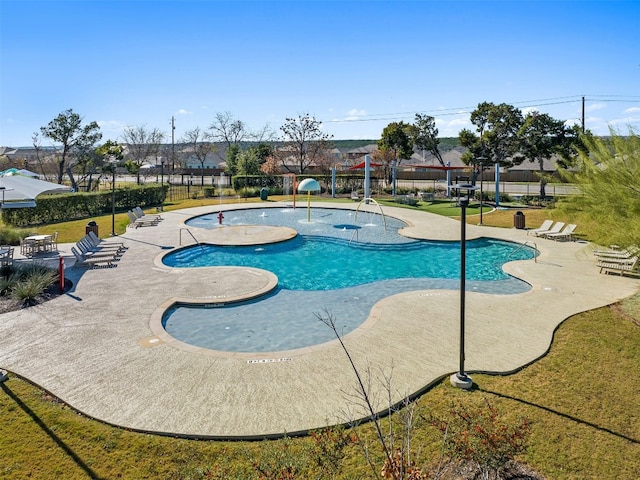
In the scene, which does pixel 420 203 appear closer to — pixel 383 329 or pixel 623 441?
pixel 383 329

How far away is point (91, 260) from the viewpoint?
15.4 m

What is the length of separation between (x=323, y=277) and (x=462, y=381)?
28.1 feet

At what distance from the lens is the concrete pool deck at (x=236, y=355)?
6.76 meters

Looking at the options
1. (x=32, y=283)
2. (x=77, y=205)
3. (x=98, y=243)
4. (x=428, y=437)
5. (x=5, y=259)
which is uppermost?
(x=77, y=205)

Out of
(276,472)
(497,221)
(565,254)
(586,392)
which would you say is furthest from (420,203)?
(276,472)

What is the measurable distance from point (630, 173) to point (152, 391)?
8820 millimetres

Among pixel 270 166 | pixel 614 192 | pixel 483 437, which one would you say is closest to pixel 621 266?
pixel 614 192

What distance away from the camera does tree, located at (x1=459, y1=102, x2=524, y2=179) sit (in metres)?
38.2

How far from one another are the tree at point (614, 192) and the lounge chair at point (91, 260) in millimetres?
14573

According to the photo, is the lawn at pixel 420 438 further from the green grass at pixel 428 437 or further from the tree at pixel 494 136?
the tree at pixel 494 136

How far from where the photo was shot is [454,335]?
382 inches

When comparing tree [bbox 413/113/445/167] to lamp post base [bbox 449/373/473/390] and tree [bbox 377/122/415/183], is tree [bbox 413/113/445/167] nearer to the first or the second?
tree [bbox 377/122/415/183]

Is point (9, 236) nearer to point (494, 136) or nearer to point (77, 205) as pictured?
point (77, 205)

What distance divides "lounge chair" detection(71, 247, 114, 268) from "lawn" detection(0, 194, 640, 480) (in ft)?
27.3
